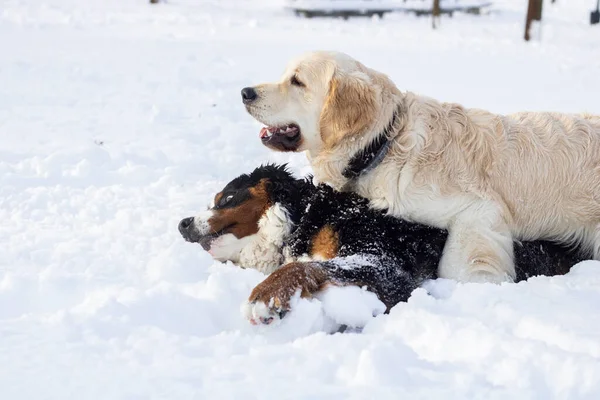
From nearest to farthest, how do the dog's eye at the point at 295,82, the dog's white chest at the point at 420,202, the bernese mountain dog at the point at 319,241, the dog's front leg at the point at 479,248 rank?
the bernese mountain dog at the point at 319,241 → the dog's front leg at the point at 479,248 → the dog's white chest at the point at 420,202 → the dog's eye at the point at 295,82

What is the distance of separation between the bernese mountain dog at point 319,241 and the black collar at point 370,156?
155 mm

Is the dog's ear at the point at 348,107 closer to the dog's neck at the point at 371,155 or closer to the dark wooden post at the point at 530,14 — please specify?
the dog's neck at the point at 371,155

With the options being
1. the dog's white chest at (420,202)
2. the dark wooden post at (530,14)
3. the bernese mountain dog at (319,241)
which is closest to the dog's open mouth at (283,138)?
the bernese mountain dog at (319,241)

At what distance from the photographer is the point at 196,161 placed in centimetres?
759

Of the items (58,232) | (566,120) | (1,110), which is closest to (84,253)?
(58,232)

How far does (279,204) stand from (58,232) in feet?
5.73

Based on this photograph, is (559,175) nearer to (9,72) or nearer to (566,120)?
(566,120)

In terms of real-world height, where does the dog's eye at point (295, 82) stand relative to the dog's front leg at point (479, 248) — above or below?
above

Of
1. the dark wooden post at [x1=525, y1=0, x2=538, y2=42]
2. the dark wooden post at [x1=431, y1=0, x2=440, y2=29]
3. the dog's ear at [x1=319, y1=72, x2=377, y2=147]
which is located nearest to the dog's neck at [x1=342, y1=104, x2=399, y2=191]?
the dog's ear at [x1=319, y1=72, x2=377, y2=147]

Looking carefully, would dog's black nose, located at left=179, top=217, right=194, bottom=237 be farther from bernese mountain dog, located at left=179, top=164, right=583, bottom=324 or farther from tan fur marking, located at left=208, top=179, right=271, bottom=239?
tan fur marking, located at left=208, top=179, right=271, bottom=239

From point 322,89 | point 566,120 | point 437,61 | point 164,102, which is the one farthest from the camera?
point 437,61

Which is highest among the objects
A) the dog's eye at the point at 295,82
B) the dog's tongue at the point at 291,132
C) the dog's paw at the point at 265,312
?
the dog's eye at the point at 295,82

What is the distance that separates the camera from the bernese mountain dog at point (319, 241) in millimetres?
4023

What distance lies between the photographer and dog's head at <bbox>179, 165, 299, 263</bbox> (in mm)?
4930
